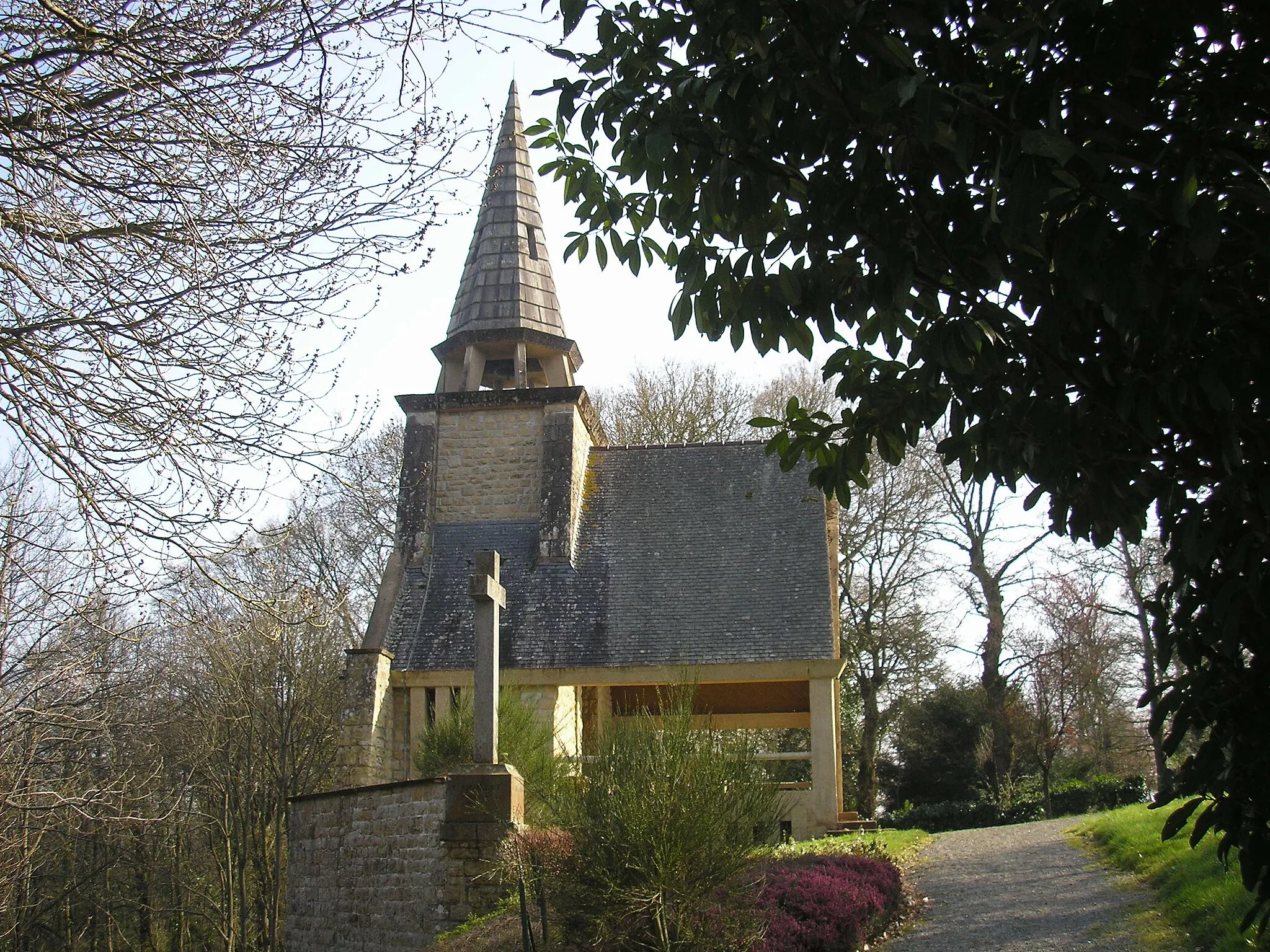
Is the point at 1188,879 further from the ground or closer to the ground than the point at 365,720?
closer to the ground

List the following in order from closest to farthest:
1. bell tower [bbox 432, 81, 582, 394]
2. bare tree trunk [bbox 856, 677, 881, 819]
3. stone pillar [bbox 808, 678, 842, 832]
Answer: stone pillar [bbox 808, 678, 842, 832]
bell tower [bbox 432, 81, 582, 394]
bare tree trunk [bbox 856, 677, 881, 819]

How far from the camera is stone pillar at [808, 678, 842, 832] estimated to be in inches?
613

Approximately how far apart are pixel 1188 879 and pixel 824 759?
6.88 m

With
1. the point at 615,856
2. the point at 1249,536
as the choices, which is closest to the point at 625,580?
the point at 615,856

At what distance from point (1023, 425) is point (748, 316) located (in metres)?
1.17

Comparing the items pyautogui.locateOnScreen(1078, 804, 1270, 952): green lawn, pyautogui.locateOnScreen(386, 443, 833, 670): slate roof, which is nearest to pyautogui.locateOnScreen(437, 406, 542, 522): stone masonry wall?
pyautogui.locateOnScreen(386, 443, 833, 670): slate roof

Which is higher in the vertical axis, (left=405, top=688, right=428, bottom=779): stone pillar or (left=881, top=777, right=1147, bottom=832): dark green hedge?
(left=405, top=688, right=428, bottom=779): stone pillar

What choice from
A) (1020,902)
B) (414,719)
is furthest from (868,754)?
(1020,902)

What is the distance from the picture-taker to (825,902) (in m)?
8.95

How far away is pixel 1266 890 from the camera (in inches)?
145

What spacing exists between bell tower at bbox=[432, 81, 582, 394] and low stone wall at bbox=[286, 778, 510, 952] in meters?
8.57

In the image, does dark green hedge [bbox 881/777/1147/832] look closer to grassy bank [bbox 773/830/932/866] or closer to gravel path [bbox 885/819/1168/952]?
grassy bank [bbox 773/830/932/866]

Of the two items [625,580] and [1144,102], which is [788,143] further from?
[625,580]

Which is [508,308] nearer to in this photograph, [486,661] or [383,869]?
[486,661]
